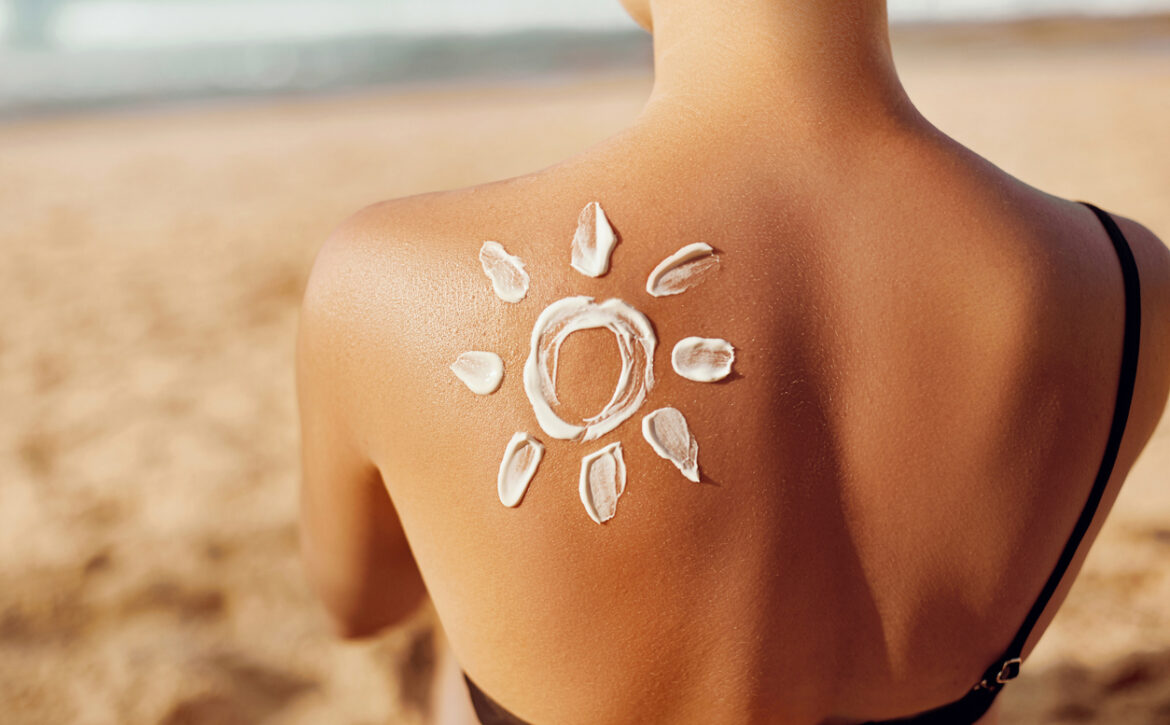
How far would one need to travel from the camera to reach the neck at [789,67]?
742 mm

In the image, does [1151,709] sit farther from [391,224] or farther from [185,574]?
[185,574]

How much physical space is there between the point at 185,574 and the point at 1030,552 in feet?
6.85

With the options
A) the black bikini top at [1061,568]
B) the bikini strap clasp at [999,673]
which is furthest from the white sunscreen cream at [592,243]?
the bikini strap clasp at [999,673]

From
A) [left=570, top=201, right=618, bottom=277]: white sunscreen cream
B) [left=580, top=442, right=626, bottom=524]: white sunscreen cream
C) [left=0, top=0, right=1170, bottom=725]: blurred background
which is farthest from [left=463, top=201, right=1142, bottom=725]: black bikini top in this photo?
[left=0, top=0, right=1170, bottom=725]: blurred background

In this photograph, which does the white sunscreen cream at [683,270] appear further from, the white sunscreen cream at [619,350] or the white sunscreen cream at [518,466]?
the white sunscreen cream at [518,466]

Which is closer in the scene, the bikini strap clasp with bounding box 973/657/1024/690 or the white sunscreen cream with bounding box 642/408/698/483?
the white sunscreen cream with bounding box 642/408/698/483

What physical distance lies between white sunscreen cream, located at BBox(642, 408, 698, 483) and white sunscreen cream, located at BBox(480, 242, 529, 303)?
6.0 inches

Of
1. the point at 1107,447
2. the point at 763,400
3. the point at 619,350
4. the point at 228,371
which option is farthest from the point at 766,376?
the point at 228,371

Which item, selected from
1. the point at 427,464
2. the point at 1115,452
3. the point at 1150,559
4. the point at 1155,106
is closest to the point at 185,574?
the point at 427,464

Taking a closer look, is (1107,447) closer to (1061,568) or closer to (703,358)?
(1061,568)

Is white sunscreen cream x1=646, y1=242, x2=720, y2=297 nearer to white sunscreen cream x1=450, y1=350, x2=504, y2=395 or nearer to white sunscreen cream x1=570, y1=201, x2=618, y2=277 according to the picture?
white sunscreen cream x1=570, y1=201, x2=618, y2=277

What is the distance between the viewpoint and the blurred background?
198 cm

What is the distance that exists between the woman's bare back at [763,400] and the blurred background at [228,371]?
1.28 meters

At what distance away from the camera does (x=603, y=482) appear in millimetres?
778
